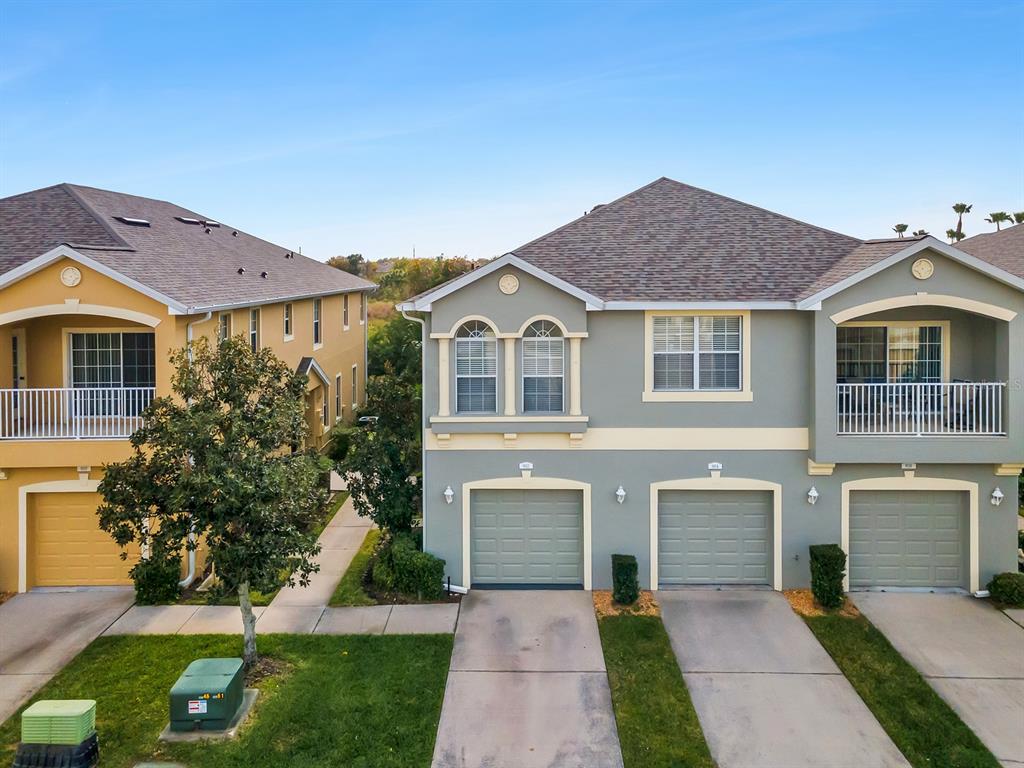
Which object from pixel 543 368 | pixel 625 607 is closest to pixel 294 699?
pixel 625 607

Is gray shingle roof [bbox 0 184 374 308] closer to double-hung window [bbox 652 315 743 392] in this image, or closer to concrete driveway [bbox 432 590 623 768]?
concrete driveway [bbox 432 590 623 768]

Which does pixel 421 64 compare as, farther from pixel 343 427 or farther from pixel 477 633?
pixel 477 633

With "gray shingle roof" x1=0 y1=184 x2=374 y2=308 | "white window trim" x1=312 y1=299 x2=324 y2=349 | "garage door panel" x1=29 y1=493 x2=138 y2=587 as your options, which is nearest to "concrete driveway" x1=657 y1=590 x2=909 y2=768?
"garage door panel" x1=29 y1=493 x2=138 y2=587

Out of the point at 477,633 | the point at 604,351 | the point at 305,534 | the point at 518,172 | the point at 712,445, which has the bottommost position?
the point at 477,633

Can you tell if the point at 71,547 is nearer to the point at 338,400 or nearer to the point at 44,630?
→ the point at 44,630

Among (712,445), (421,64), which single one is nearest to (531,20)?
(421,64)

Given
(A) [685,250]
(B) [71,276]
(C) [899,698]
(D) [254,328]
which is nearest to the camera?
(C) [899,698]
